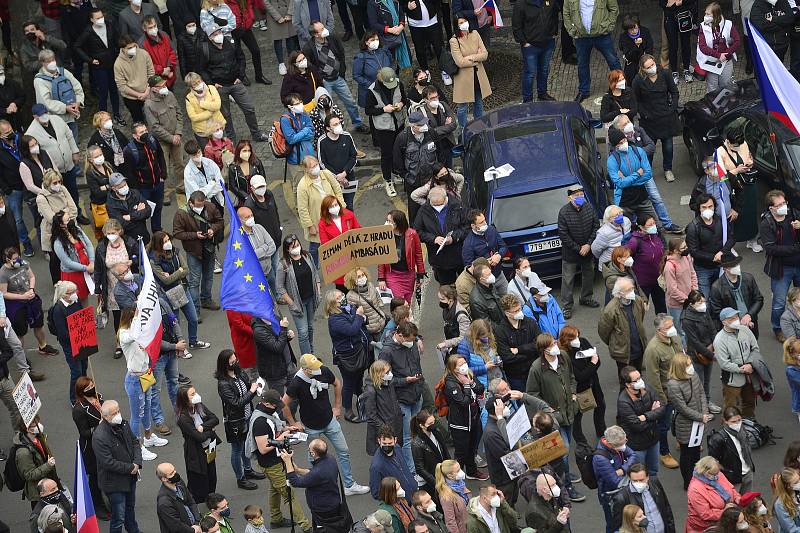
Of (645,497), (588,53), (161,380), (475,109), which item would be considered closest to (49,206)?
(161,380)

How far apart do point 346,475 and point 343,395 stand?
4.79 ft

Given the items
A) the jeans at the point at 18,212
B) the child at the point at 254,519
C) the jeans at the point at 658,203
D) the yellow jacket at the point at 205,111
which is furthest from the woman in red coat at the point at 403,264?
the jeans at the point at 18,212

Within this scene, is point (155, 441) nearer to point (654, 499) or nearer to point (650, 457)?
point (650, 457)

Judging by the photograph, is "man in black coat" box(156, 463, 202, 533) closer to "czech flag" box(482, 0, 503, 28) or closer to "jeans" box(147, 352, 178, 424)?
"jeans" box(147, 352, 178, 424)

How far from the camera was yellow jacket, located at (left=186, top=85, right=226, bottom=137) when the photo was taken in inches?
851

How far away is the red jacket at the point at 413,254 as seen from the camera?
18453 millimetres

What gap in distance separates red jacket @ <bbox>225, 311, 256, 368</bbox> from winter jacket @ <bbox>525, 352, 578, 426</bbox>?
3.43 meters

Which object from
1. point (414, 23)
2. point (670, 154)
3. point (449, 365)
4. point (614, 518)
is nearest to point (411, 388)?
point (449, 365)

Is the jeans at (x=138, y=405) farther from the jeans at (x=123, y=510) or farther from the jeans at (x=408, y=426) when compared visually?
the jeans at (x=408, y=426)

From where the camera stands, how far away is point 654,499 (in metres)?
14.2

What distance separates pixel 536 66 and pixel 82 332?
9.11 metres

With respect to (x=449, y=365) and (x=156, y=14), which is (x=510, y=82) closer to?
(x=156, y=14)

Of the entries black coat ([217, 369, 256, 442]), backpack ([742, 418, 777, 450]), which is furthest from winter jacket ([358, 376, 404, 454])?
backpack ([742, 418, 777, 450])

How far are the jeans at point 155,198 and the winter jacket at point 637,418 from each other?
8.35 m
